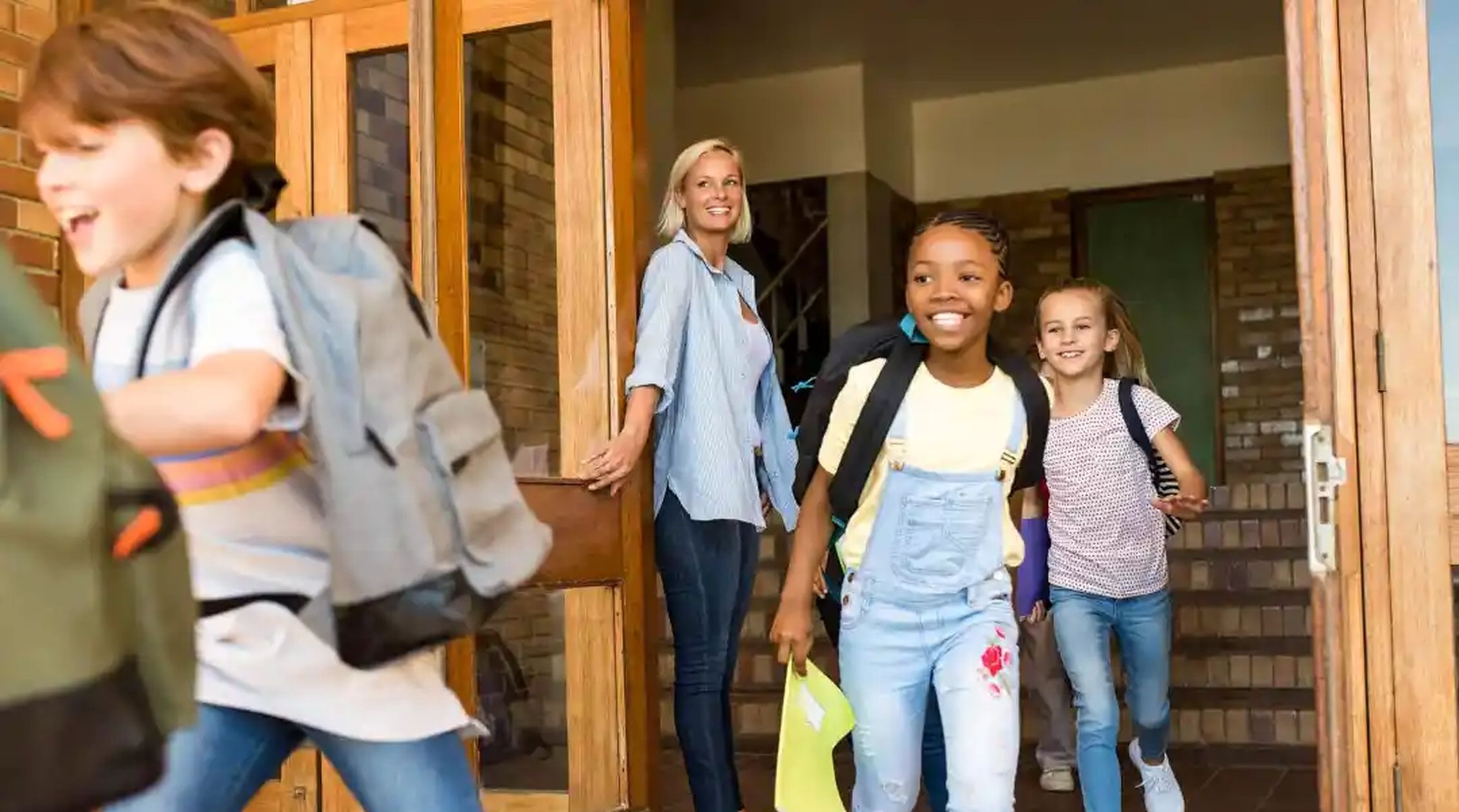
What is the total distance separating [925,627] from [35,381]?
1941mm

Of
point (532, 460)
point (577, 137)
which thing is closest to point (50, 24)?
point (577, 137)

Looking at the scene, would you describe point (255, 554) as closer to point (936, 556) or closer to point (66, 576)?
point (66, 576)

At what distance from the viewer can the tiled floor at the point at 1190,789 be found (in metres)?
4.38

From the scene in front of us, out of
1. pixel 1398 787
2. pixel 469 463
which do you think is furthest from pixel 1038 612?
pixel 469 463

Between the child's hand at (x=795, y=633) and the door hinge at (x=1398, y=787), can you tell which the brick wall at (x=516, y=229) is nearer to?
the child's hand at (x=795, y=633)

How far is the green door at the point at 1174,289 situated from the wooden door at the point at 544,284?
279 inches

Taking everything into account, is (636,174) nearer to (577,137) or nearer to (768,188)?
(577,137)

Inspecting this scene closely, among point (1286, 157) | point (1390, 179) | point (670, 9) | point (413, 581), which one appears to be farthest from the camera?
point (1286, 157)

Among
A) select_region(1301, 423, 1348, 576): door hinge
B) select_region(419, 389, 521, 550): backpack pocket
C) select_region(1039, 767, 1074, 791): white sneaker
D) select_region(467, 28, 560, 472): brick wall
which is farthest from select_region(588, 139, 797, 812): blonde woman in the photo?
select_region(419, 389, 521, 550): backpack pocket

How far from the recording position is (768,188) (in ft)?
32.2

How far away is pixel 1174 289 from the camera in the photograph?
10.1 m

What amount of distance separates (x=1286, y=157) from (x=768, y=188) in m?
3.28

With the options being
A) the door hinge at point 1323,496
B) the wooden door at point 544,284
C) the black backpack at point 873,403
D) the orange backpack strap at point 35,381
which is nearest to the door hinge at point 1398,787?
the door hinge at point 1323,496

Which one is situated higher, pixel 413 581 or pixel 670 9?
pixel 670 9
